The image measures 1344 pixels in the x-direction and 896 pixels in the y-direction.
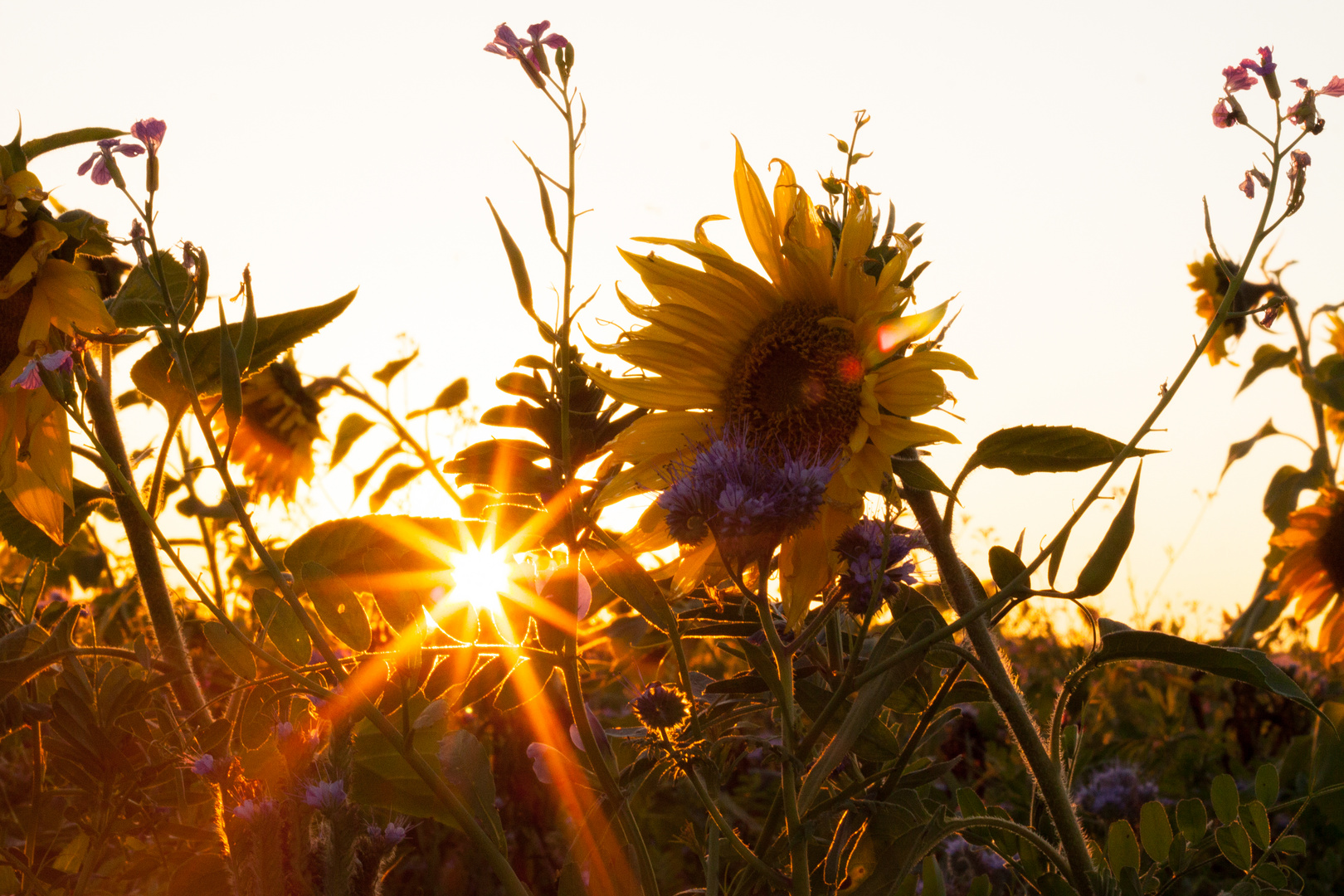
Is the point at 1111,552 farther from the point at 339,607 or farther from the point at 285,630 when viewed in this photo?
the point at 285,630

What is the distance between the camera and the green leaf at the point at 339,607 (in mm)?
932

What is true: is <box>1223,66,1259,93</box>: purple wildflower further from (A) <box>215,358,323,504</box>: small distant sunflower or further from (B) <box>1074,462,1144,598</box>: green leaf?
(A) <box>215,358,323,504</box>: small distant sunflower

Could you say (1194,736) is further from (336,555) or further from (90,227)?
(90,227)

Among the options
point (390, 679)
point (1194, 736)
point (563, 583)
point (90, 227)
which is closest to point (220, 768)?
point (390, 679)

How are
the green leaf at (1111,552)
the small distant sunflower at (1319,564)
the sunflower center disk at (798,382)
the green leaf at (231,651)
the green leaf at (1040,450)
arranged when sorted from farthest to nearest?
the small distant sunflower at (1319,564)
the sunflower center disk at (798,382)
the green leaf at (231,651)
the green leaf at (1040,450)
the green leaf at (1111,552)

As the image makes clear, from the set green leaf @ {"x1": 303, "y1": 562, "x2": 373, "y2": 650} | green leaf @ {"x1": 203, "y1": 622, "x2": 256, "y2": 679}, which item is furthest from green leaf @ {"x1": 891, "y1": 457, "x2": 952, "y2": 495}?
green leaf @ {"x1": 203, "y1": 622, "x2": 256, "y2": 679}

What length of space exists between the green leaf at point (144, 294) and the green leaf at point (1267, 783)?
1.29 metres

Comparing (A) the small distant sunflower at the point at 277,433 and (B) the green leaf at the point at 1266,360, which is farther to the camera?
(B) the green leaf at the point at 1266,360

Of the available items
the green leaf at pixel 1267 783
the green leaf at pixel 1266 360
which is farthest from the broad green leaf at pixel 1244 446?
the green leaf at pixel 1267 783

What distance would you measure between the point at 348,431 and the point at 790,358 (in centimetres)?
88

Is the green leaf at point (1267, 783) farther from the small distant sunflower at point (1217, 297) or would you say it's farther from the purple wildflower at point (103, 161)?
the small distant sunflower at point (1217, 297)

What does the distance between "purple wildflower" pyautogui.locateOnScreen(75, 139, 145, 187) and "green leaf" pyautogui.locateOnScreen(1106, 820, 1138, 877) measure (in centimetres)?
118

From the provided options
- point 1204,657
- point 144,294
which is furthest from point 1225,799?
point 144,294

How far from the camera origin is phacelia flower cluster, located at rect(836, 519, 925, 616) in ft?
2.78
